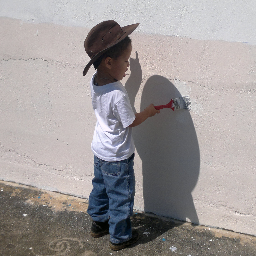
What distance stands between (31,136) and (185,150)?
52.5 inches

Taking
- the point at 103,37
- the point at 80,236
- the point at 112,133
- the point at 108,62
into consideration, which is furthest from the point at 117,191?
the point at 103,37

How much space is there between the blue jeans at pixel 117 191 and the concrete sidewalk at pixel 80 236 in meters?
0.15

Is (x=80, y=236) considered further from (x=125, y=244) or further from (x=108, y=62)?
(x=108, y=62)

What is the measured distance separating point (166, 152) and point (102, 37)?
37.6 inches

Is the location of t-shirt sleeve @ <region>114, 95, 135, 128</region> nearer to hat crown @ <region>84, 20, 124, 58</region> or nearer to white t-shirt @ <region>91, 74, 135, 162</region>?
white t-shirt @ <region>91, 74, 135, 162</region>

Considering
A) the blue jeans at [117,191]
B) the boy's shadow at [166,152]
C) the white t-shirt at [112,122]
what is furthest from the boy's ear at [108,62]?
the blue jeans at [117,191]

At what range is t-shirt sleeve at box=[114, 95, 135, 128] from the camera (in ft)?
6.57

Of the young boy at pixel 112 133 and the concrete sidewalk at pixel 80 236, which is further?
the concrete sidewalk at pixel 80 236

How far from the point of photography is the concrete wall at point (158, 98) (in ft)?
6.89

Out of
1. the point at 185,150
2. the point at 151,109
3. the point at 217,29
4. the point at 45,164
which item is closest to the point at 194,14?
the point at 217,29

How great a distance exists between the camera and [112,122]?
6.92 feet

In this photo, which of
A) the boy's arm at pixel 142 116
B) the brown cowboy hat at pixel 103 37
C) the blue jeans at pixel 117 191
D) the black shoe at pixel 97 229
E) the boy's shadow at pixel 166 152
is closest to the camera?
the brown cowboy hat at pixel 103 37

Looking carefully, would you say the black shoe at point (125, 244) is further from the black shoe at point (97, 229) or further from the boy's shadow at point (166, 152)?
the boy's shadow at point (166, 152)

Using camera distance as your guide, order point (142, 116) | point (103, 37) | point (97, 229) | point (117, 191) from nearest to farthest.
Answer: point (103, 37) < point (142, 116) < point (117, 191) < point (97, 229)
